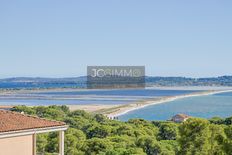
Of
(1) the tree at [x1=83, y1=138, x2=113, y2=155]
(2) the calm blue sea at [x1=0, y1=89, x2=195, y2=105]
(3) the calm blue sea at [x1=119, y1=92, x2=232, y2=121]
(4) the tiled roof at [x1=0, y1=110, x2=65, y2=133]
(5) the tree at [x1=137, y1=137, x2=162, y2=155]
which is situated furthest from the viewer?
(2) the calm blue sea at [x1=0, y1=89, x2=195, y2=105]

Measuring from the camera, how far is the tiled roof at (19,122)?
9.24m

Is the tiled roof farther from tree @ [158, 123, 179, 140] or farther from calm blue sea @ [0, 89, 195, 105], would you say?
calm blue sea @ [0, 89, 195, 105]

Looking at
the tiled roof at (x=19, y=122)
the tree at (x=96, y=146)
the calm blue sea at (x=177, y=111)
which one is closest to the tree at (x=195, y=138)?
the tree at (x=96, y=146)

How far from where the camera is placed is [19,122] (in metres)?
9.67

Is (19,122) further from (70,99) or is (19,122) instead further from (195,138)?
(70,99)

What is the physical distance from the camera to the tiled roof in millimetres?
9242

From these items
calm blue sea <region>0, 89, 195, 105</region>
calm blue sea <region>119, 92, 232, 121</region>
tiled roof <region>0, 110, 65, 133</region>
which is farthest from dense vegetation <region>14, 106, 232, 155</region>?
calm blue sea <region>0, 89, 195, 105</region>

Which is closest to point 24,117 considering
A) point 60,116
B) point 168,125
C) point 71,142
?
point 71,142

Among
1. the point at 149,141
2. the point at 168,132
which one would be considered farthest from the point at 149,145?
the point at 168,132

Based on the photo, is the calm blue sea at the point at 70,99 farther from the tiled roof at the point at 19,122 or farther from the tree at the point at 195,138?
the tiled roof at the point at 19,122

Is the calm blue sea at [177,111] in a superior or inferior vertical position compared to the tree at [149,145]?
inferior

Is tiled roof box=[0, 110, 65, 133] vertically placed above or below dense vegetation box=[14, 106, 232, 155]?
above

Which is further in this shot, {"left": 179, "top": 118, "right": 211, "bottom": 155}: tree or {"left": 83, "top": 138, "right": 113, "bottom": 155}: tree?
{"left": 83, "top": 138, "right": 113, "bottom": 155}: tree

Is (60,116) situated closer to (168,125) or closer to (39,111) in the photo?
(39,111)
